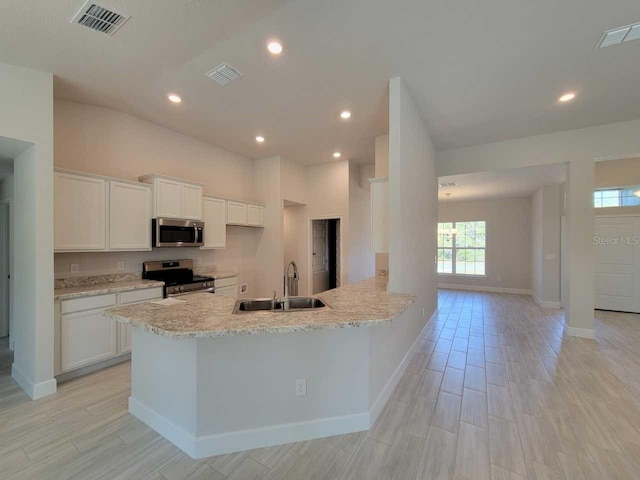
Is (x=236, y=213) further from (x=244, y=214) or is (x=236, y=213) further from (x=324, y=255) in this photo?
(x=324, y=255)

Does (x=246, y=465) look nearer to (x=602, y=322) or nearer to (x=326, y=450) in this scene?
(x=326, y=450)

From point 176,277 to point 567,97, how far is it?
19.0 feet

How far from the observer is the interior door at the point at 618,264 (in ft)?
17.4

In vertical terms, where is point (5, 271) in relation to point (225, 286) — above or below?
above

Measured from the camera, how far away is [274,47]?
236 centimetres

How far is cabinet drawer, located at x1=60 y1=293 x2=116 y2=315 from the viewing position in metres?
2.75

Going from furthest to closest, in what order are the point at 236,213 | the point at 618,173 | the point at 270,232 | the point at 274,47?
the point at 270,232
the point at 618,173
the point at 236,213
the point at 274,47

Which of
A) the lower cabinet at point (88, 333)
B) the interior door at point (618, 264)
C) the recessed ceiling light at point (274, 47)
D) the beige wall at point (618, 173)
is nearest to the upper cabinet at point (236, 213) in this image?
the lower cabinet at point (88, 333)

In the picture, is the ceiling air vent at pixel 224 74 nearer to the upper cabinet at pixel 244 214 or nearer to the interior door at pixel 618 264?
the upper cabinet at pixel 244 214

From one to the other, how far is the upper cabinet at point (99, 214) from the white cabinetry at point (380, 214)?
3.07m

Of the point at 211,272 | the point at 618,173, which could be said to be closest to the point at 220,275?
the point at 211,272

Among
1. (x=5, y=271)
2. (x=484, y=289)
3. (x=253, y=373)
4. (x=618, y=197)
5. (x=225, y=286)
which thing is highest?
(x=618, y=197)

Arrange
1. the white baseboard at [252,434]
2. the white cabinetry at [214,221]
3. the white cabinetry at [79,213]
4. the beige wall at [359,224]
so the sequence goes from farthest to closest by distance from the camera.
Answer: the beige wall at [359,224]
the white cabinetry at [214,221]
the white cabinetry at [79,213]
the white baseboard at [252,434]

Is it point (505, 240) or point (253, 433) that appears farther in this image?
point (505, 240)
